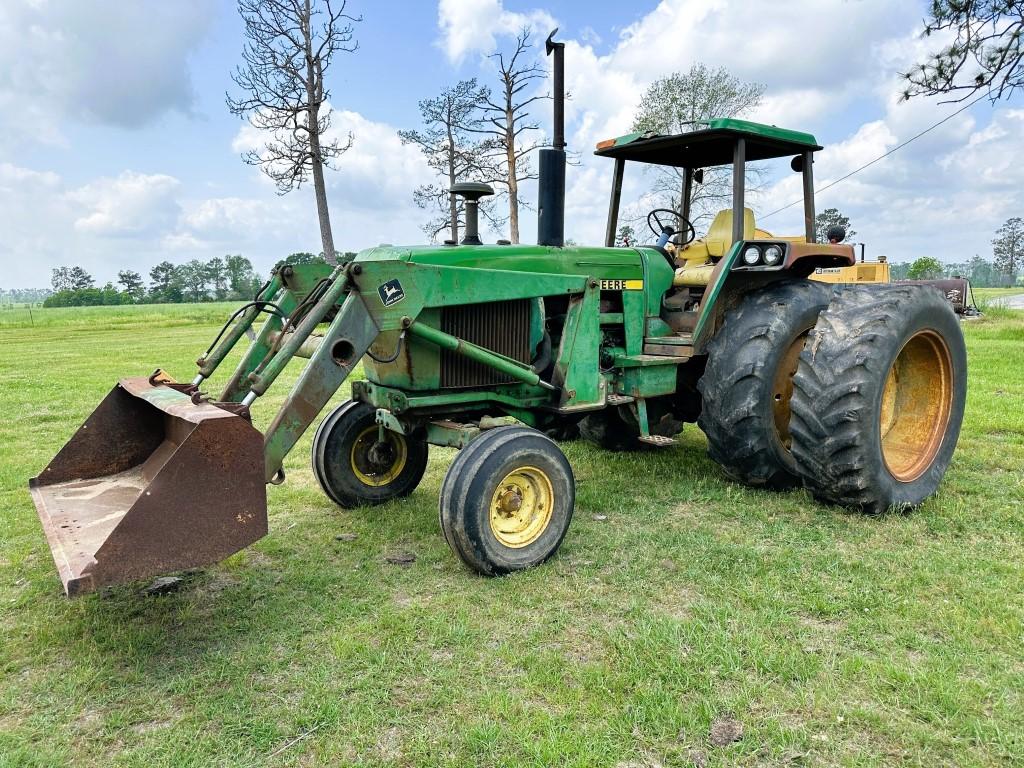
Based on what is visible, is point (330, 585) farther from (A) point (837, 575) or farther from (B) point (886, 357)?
(B) point (886, 357)

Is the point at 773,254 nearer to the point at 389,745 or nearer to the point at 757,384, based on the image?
the point at 757,384

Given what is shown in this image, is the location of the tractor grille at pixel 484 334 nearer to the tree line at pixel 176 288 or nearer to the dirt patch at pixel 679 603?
the dirt patch at pixel 679 603

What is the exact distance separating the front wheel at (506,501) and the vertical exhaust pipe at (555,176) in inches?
59.4

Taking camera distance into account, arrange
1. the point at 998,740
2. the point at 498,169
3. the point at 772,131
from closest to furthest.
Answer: the point at 998,740, the point at 772,131, the point at 498,169

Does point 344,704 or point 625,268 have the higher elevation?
point 625,268

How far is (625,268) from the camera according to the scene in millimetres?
5129

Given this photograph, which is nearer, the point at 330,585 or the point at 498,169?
the point at 330,585

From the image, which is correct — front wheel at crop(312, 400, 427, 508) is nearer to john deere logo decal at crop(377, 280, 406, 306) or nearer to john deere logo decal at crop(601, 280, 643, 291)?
john deere logo decal at crop(377, 280, 406, 306)

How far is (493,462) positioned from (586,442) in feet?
10.3

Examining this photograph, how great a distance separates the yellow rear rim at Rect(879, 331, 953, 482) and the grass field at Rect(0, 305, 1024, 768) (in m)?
0.44

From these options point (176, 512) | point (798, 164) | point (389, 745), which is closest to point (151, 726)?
point (176, 512)

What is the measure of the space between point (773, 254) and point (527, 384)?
→ 1982mm

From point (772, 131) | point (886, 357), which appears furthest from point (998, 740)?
point (772, 131)

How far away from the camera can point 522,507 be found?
4090 mm
